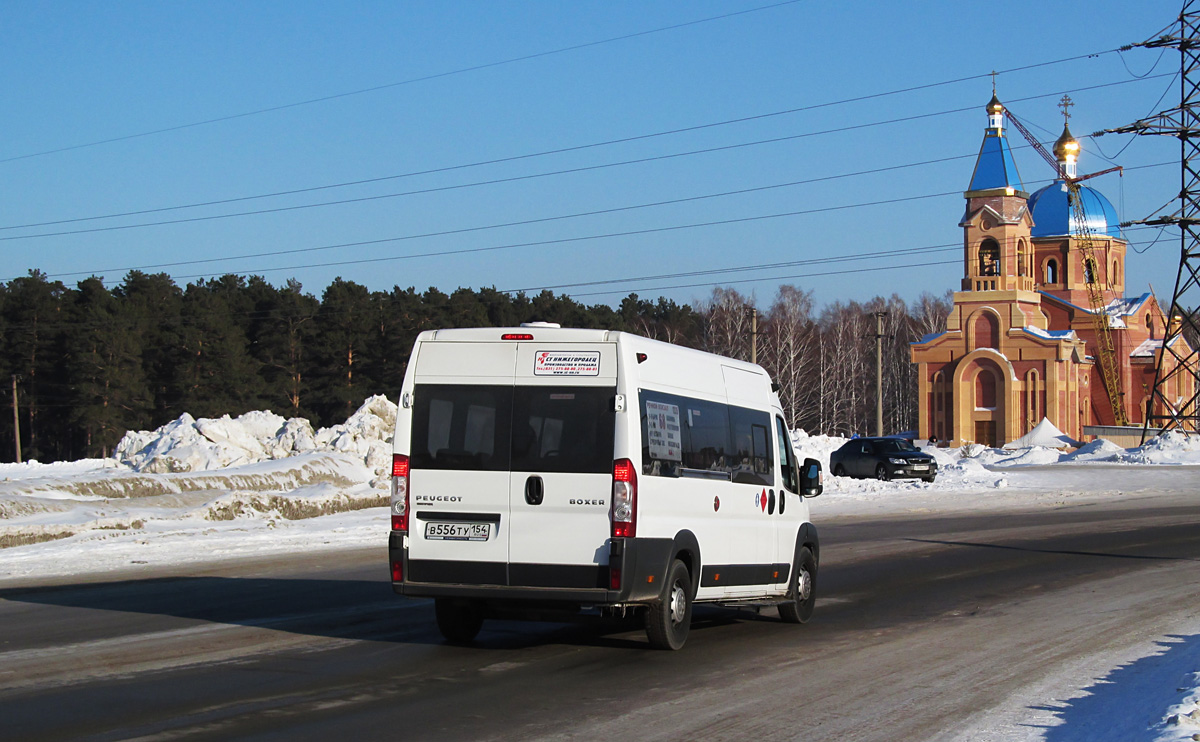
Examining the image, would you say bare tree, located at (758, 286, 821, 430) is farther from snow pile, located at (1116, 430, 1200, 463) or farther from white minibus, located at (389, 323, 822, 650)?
white minibus, located at (389, 323, 822, 650)

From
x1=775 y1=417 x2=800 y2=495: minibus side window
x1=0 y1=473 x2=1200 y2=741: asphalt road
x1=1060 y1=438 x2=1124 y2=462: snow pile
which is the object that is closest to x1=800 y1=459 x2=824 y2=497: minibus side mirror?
x1=775 y1=417 x2=800 y2=495: minibus side window

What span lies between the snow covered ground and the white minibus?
10.1 feet

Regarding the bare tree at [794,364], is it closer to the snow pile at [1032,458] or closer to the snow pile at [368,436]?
the snow pile at [1032,458]

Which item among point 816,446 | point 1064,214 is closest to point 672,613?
point 816,446

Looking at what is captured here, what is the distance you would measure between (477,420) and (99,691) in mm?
3349

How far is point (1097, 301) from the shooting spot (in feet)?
256

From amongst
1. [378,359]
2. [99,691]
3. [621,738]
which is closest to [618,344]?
[621,738]

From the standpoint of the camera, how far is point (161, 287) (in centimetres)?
7912

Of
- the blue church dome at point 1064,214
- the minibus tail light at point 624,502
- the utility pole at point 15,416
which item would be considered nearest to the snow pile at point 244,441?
the utility pole at point 15,416

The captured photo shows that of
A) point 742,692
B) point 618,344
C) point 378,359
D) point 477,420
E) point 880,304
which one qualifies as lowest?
point 742,692

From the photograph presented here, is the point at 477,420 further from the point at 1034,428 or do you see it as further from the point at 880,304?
the point at 880,304

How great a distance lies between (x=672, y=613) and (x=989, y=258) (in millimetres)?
67943

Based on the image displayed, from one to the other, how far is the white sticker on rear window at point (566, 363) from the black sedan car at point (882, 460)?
32787 millimetres

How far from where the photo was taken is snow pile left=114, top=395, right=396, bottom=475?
133ft
